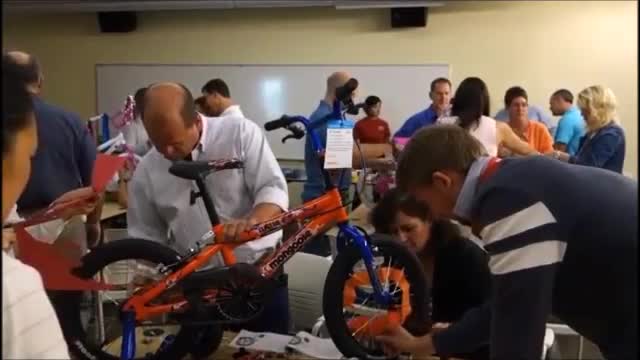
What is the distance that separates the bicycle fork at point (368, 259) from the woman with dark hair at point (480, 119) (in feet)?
3.76

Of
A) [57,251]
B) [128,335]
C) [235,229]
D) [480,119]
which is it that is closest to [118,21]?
[480,119]

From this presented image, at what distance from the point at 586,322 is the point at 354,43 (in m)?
6.02

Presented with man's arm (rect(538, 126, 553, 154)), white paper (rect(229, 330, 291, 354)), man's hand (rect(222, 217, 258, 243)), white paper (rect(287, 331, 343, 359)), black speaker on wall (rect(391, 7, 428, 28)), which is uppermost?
black speaker on wall (rect(391, 7, 428, 28))

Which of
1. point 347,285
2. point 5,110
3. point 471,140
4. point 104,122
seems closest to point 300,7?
point 104,122

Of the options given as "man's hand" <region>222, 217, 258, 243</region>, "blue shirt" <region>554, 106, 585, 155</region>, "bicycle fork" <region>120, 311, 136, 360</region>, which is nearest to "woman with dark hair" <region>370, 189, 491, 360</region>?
"man's hand" <region>222, 217, 258, 243</region>

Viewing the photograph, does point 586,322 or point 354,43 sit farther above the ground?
point 354,43

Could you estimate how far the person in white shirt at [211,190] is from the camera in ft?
6.59

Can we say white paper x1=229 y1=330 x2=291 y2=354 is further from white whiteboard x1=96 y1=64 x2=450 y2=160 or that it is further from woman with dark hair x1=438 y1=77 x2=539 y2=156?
white whiteboard x1=96 y1=64 x2=450 y2=160

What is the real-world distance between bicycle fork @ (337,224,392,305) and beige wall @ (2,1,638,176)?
476cm

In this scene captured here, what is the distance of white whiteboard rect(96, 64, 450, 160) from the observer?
6.84 meters

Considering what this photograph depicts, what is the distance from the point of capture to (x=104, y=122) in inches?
194

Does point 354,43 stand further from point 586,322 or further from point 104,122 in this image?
point 586,322

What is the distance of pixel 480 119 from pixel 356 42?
13.1 feet

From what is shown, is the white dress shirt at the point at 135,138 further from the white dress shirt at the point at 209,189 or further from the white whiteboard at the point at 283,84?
the white whiteboard at the point at 283,84
